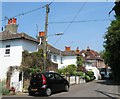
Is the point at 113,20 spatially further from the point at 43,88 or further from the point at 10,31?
the point at 43,88

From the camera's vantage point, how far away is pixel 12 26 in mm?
34562

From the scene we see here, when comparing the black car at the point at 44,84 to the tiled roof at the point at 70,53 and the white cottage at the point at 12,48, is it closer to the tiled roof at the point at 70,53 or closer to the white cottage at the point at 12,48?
the white cottage at the point at 12,48

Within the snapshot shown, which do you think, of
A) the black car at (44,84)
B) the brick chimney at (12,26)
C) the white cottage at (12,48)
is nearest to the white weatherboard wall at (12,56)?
the white cottage at (12,48)

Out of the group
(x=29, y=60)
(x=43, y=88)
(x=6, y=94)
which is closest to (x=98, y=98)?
(x=43, y=88)

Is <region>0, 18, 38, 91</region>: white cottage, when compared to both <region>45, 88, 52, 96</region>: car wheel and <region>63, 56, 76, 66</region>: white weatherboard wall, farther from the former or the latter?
<region>63, 56, 76, 66</region>: white weatherboard wall

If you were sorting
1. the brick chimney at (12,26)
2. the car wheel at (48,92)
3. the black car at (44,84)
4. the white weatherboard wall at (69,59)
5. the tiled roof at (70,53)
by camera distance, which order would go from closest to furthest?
the car wheel at (48,92) < the black car at (44,84) < the brick chimney at (12,26) < the white weatherboard wall at (69,59) < the tiled roof at (70,53)

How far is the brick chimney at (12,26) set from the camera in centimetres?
3447

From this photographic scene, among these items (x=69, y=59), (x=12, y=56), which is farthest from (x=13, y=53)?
(x=69, y=59)

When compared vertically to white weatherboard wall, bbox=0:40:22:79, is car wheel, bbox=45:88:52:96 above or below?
below

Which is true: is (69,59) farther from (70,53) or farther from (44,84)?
(44,84)

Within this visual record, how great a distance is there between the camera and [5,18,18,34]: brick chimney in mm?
34469

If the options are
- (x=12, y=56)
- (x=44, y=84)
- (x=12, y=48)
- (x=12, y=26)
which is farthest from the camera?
(x=12, y=26)

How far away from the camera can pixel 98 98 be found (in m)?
18.6

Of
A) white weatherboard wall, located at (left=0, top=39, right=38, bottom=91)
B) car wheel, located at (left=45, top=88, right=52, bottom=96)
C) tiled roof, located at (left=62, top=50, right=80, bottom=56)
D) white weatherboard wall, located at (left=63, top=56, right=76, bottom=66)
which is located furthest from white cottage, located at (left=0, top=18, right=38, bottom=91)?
tiled roof, located at (left=62, top=50, right=80, bottom=56)
